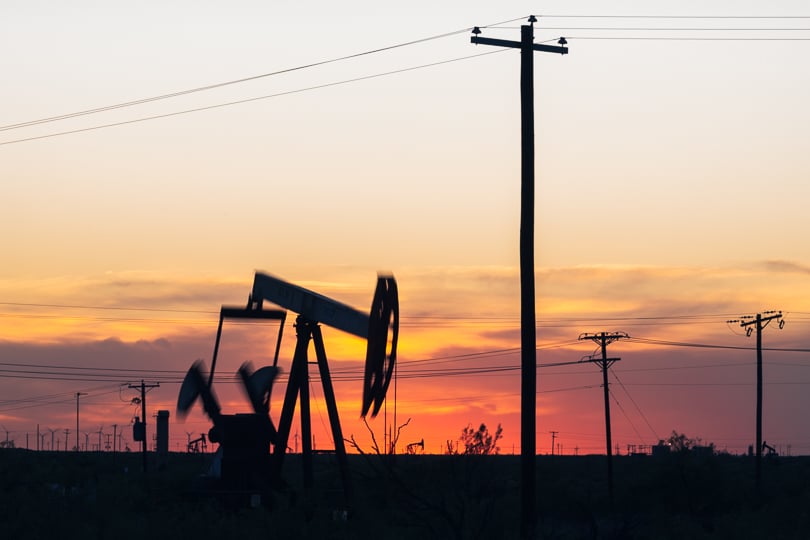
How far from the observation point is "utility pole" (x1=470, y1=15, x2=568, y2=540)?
18.0 meters

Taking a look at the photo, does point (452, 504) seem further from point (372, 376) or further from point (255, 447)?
point (255, 447)

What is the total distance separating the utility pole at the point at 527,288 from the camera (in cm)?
1798

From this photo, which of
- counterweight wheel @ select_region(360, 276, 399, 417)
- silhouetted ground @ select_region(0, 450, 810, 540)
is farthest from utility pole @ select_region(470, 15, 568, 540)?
counterweight wheel @ select_region(360, 276, 399, 417)

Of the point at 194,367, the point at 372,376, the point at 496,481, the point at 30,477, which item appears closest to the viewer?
the point at 496,481

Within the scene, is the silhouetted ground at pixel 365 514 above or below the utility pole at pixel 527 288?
below

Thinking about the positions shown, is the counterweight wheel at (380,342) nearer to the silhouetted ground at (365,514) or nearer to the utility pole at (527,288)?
the silhouetted ground at (365,514)

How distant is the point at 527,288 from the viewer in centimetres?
1856

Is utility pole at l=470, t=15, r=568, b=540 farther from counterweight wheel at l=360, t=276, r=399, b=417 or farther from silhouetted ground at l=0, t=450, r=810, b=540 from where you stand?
counterweight wheel at l=360, t=276, r=399, b=417

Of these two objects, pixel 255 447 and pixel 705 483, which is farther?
pixel 705 483

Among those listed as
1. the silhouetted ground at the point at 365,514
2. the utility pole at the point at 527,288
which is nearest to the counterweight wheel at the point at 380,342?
the silhouetted ground at the point at 365,514

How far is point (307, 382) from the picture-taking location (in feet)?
96.8

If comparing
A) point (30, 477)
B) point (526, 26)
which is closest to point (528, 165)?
point (526, 26)

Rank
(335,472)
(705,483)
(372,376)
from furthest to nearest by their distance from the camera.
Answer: (705,483) < (335,472) < (372,376)

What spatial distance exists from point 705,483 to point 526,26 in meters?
31.1
